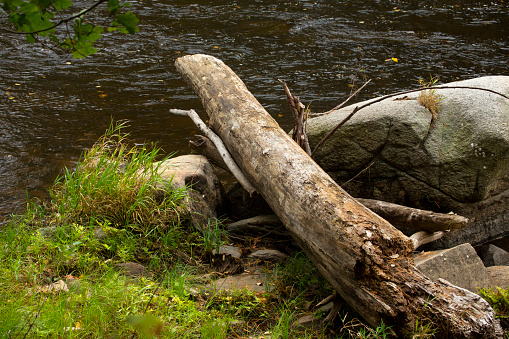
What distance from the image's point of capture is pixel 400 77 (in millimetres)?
8094

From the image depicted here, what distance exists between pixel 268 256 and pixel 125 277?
4.31 feet

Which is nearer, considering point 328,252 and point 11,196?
point 328,252

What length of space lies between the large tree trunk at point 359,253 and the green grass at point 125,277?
20 centimetres

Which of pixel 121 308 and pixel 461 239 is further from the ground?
pixel 121 308

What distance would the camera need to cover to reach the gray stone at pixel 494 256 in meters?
4.05

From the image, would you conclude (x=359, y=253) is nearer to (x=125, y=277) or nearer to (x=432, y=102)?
(x=125, y=277)

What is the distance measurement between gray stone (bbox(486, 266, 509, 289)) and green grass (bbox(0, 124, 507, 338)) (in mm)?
342

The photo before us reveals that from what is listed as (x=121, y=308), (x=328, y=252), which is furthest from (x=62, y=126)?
(x=328, y=252)

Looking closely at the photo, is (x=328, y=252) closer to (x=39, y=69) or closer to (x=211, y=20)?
(x=39, y=69)

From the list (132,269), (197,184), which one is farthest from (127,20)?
(197,184)

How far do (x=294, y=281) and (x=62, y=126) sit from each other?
15.7 ft

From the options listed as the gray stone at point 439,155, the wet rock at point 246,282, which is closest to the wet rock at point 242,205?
the gray stone at point 439,155

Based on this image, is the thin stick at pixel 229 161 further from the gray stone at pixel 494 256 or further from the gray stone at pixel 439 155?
the gray stone at pixel 494 256

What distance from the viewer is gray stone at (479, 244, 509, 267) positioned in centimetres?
405
